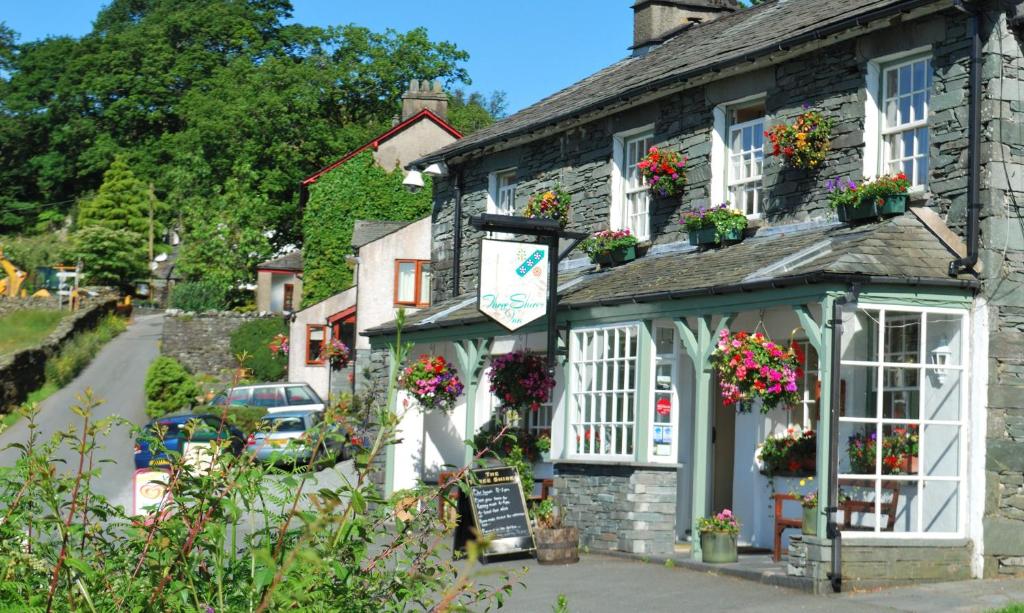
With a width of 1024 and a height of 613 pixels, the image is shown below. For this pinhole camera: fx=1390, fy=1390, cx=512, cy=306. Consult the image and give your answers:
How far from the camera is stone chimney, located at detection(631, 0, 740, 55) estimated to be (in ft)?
73.8

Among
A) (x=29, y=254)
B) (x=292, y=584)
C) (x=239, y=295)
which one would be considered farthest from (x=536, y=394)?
(x=29, y=254)

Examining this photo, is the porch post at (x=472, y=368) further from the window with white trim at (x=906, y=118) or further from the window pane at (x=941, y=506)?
the window pane at (x=941, y=506)

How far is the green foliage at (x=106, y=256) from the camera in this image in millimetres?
59188

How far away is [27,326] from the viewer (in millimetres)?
48000

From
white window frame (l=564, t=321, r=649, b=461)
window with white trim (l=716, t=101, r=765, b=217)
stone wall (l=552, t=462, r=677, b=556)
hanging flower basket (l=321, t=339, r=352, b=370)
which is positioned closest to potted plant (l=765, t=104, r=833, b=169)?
window with white trim (l=716, t=101, r=765, b=217)

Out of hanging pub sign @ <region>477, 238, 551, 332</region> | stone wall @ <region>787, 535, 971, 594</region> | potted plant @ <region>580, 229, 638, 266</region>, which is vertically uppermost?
potted plant @ <region>580, 229, 638, 266</region>

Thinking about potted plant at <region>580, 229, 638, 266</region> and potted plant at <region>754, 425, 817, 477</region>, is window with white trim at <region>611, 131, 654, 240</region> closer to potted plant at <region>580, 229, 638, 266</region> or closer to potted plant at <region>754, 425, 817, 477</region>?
potted plant at <region>580, 229, 638, 266</region>

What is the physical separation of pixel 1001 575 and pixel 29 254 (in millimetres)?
57057

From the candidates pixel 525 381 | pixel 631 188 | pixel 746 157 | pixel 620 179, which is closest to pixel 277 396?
pixel 525 381

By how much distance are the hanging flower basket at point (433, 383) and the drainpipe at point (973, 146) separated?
8181mm

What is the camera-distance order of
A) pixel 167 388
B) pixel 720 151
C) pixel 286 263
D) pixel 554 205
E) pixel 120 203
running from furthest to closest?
1. pixel 120 203
2. pixel 286 263
3. pixel 167 388
4. pixel 554 205
5. pixel 720 151

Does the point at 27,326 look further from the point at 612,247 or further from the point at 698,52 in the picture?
the point at 698,52

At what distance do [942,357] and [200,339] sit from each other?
3302 cm

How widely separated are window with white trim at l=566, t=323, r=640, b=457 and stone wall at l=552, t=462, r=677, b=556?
1.05 ft
